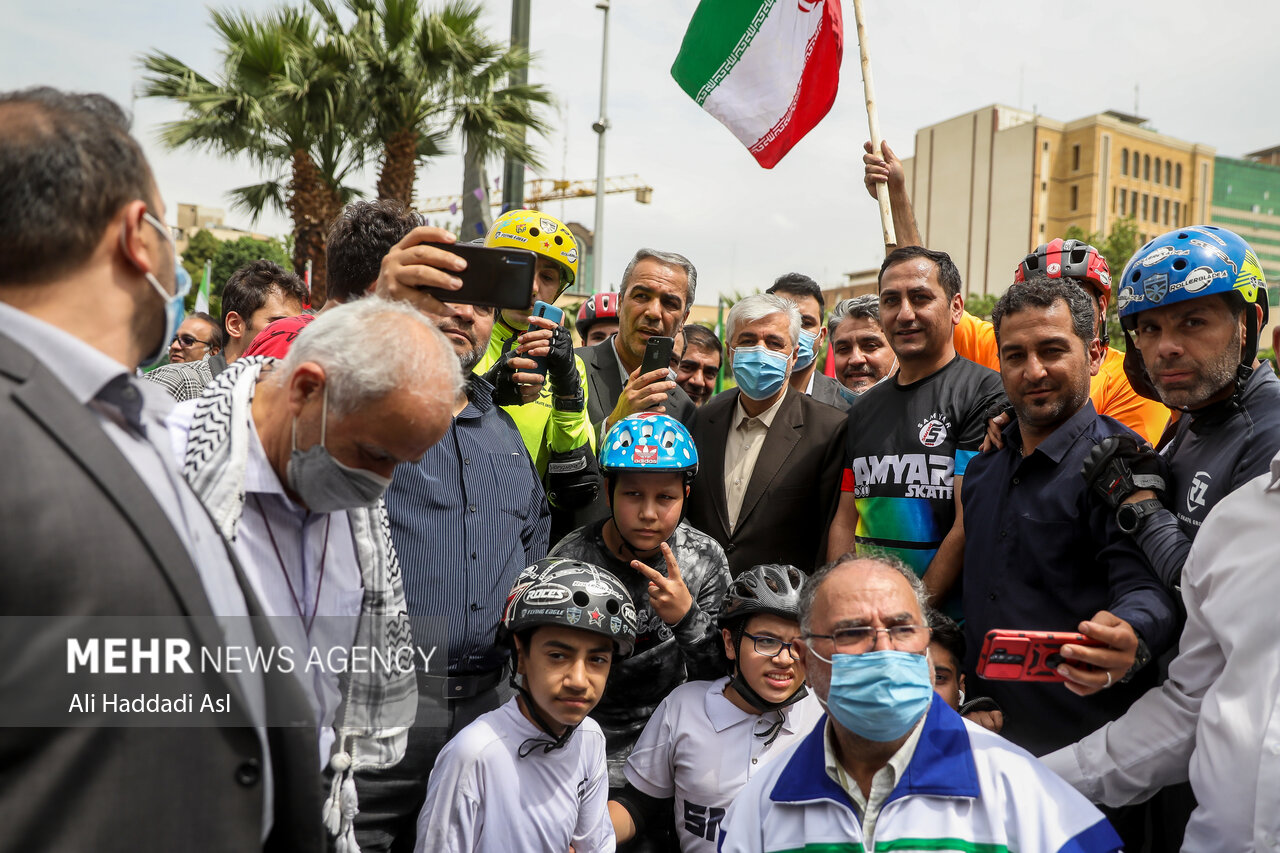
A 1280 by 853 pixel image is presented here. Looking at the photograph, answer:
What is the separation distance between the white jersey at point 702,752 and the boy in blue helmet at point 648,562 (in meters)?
0.16

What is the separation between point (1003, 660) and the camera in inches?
117

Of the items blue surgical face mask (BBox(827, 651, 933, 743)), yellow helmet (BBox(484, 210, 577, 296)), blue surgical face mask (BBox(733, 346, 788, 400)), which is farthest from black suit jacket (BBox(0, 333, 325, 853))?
blue surgical face mask (BBox(733, 346, 788, 400))

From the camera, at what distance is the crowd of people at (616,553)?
1665 mm

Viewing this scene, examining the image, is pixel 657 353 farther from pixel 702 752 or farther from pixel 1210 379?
pixel 1210 379

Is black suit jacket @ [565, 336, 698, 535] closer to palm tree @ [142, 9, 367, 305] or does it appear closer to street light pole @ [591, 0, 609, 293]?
palm tree @ [142, 9, 367, 305]

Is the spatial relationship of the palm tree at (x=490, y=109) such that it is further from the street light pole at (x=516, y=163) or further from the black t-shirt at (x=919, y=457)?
the black t-shirt at (x=919, y=457)

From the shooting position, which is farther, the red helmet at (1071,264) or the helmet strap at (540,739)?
the red helmet at (1071,264)

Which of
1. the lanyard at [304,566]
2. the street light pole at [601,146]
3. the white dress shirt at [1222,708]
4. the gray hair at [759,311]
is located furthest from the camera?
the street light pole at [601,146]

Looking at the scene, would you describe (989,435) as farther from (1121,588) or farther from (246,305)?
(246,305)

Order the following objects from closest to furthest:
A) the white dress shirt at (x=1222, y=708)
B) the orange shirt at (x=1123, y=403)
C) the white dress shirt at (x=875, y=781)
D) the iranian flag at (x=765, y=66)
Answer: the white dress shirt at (x=1222, y=708) → the white dress shirt at (x=875, y=781) → the orange shirt at (x=1123, y=403) → the iranian flag at (x=765, y=66)

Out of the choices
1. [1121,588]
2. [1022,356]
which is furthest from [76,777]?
[1022,356]

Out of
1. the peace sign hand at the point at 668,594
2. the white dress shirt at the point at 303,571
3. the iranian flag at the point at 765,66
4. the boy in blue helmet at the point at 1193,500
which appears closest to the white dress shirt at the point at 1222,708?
the boy in blue helmet at the point at 1193,500

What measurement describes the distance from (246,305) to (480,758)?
4.10m

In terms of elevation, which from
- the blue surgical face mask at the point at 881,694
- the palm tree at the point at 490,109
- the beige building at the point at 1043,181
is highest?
the beige building at the point at 1043,181
